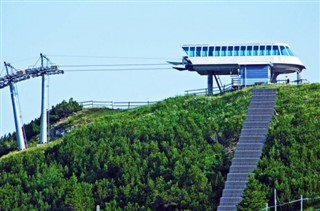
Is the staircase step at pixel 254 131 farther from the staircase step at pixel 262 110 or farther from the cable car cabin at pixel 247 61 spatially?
the cable car cabin at pixel 247 61

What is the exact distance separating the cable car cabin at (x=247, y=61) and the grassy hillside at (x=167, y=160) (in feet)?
12.8

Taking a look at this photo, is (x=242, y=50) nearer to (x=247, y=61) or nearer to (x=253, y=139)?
(x=247, y=61)

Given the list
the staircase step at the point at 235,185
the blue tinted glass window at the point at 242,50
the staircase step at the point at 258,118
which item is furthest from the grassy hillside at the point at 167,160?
the blue tinted glass window at the point at 242,50

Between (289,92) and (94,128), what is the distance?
12.5 metres

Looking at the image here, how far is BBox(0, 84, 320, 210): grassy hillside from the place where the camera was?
245 ft

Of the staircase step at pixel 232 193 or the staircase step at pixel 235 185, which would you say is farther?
the staircase step at pixel 235 185

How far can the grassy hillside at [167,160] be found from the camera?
7481 cm

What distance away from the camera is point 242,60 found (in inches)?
3622

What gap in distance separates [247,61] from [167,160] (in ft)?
50.0

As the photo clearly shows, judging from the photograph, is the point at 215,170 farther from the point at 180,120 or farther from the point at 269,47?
the point at 269,47

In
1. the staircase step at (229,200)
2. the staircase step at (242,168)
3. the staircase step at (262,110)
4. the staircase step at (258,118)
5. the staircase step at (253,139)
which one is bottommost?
the staircase step at (229,200)

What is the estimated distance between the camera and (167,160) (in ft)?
259

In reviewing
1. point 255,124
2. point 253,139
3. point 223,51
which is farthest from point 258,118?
point 223,51

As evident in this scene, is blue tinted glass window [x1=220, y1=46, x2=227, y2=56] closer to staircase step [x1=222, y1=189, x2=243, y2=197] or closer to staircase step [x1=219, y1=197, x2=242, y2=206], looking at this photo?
staircase step [x1=222, y1=189, x2=243, y2=197]
